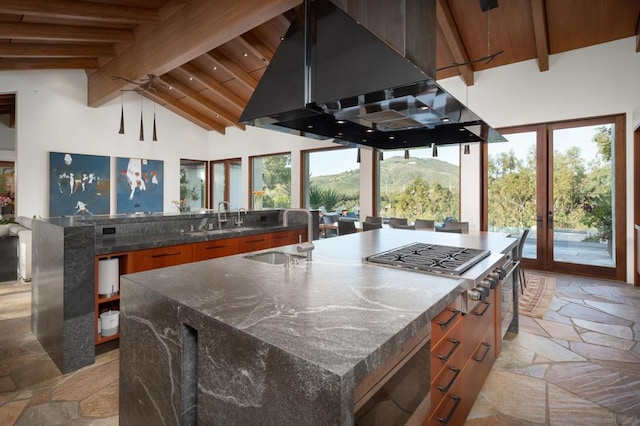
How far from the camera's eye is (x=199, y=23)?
4.59m

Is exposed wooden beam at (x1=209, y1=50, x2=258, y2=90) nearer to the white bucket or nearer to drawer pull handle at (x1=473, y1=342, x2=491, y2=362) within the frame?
the white bucket

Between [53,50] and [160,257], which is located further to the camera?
[53,50]

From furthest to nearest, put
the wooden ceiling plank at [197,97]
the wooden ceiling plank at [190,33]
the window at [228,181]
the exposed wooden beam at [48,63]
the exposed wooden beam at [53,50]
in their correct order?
the window at [228,181]
the wooden ceiling plank at [197,97]
the exposed wooden beam at [48,63]
the exposed wooden beam at [53,50]
the wooden ceiling plank at [190,33]

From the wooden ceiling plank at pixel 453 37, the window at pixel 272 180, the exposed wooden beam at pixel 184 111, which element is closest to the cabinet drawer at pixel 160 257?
the wooden ceiling plank at pixel 453 37

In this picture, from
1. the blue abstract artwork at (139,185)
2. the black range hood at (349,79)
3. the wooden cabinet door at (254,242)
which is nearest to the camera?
the black range hood at (349,79)

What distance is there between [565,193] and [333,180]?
4658 millimetres

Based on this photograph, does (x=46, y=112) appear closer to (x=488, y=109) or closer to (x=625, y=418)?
(x=488, y=109)

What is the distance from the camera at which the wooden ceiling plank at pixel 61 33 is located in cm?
507

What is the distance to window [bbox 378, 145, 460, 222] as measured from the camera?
664cm

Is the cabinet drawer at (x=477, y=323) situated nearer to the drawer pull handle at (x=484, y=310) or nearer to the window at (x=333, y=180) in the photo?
the drawer pull handle at (x=484, y=310)

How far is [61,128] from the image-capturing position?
24.7 ft

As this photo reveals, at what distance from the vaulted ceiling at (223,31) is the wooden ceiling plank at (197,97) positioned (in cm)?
125

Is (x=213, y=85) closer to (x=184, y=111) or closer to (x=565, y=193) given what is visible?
(x=184, y=111)

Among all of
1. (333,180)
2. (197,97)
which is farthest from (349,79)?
(197,97)
